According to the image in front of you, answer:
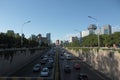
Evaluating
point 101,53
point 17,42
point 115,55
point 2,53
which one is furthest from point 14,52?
point 17,42

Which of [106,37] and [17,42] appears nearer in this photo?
[17,42]

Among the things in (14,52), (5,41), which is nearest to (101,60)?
(14,52)

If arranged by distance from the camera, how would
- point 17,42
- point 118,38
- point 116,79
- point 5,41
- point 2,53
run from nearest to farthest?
point 116,79, point 2,53, point 5,41, point 17,42, point 118,38

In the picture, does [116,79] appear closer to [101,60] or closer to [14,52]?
[101,60]

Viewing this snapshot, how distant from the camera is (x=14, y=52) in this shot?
58438 mm

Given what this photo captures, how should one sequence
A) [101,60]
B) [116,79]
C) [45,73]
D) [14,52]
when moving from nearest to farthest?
[116,79], [45,73], [101,60], [14,52]

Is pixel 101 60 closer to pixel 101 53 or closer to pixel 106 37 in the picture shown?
pixel 101 53

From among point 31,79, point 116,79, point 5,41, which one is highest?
point 5,41

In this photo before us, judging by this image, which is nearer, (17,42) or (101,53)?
(101,53)

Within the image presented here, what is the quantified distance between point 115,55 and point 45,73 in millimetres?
13536

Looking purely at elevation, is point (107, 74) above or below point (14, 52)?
below

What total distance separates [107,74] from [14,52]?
2421 centimetres

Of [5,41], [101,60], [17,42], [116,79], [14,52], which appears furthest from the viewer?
[17,42]

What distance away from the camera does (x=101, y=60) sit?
54.1m
